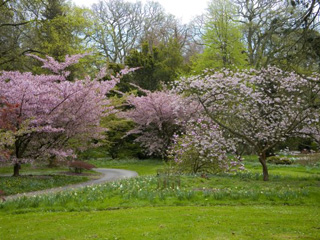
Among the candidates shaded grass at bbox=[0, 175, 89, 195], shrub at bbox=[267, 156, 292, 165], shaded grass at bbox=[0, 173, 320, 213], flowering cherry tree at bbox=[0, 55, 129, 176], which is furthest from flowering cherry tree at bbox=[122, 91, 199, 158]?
shaded grass at bbox=[0, 173, 320, 213]

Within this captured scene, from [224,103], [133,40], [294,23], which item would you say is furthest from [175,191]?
[133,40]

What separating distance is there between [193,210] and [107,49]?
3375cm

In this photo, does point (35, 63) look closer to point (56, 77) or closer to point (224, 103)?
point (56, 77)

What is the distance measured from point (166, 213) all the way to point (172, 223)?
804mm

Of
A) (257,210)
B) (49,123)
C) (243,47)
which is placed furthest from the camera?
(243,47)

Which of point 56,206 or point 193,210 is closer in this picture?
point 193,210

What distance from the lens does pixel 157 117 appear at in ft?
72.5

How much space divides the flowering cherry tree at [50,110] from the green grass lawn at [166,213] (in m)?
5.09

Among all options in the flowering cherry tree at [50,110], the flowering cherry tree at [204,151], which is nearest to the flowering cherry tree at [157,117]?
the flowering cherry tree at [50,110]

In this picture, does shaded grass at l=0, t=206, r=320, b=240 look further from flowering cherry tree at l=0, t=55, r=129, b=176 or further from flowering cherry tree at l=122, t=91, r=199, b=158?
flowering cherry tree at l=122, t=91, r=199, b=158

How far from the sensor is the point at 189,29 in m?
39.3

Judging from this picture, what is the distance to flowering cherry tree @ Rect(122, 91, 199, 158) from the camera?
70.7 ft

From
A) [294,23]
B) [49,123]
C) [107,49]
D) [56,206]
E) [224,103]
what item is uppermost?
[107,49]

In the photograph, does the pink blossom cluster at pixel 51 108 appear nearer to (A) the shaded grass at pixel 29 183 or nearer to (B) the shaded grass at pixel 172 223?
(A) the shaded grass at pixel 29 183
